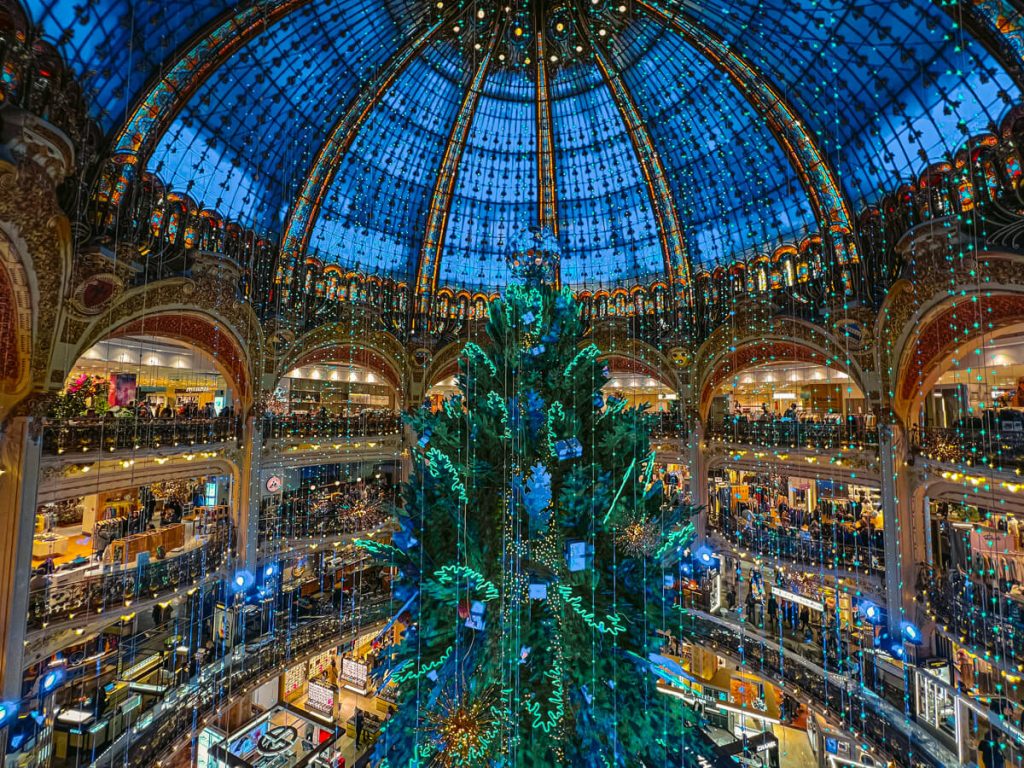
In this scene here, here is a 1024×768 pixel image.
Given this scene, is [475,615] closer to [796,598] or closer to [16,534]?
[16,534]

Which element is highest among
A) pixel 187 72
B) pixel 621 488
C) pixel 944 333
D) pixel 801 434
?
pixel 187 72

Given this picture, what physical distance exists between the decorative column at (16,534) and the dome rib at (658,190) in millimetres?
18984

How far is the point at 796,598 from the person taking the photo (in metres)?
15.3

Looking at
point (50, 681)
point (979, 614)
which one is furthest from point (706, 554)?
point (50, 681)

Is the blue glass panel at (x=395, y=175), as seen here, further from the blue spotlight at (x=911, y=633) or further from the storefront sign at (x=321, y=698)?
the blue spotlight at (x=911, y=633)

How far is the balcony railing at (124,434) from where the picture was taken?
35.8ft

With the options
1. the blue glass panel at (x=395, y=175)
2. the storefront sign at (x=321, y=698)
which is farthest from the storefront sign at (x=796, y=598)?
the blue glass panel at (x=395, y=175)

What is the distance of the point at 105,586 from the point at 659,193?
20.6 m

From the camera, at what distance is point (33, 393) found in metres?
10.4

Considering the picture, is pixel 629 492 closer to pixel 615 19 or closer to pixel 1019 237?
pixel 1019 237

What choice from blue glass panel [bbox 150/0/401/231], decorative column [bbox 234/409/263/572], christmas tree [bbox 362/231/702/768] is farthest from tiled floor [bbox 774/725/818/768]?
blue glass panel [bbox 150/0/401/231]

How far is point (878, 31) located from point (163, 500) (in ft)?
80.8

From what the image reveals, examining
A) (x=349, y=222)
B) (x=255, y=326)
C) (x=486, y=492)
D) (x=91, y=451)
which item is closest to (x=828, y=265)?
(x=486, y=492)

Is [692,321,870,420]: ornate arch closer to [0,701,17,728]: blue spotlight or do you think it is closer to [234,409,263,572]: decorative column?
[234,409,263,572]: decorative column
